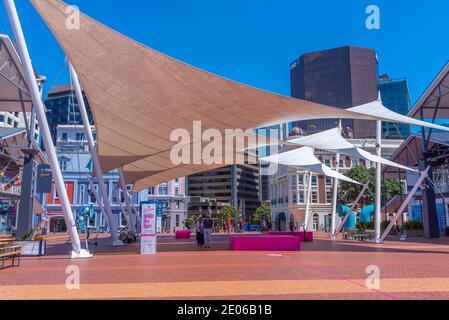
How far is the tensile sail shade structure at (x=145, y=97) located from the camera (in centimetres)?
1064

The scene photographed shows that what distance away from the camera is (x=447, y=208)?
31828mm

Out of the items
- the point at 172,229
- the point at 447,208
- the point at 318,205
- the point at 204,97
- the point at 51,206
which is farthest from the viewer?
the point at 172,229

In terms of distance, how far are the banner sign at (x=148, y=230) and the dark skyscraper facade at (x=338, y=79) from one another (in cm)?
11144

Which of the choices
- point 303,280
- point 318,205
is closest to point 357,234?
point 303,280

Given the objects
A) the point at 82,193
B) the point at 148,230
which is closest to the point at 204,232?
the point at 148,230

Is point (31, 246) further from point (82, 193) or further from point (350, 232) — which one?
point (82, 193)

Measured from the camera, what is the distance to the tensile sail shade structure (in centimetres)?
1064

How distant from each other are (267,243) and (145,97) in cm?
851

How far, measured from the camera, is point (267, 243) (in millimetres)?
17484

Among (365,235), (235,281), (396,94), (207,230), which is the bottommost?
(235,281)

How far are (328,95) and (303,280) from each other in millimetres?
127902

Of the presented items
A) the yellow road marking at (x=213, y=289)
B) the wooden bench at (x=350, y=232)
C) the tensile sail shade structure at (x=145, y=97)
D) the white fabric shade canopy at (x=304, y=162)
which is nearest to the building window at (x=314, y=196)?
the white fabric shade canopy at (x=304, y=162)
